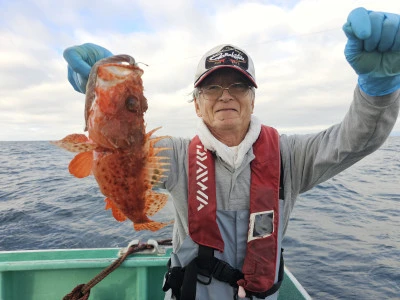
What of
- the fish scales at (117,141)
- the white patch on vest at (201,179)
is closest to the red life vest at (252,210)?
the white patch on vest at (201,179)

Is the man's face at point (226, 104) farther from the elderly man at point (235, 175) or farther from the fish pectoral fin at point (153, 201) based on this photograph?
the fish pectoral fin at point (153, 201)

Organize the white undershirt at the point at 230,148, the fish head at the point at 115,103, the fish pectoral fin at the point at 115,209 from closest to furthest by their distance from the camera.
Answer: the fish head at the point at 115,103, the fish pectoral fin at the point at 115,209, the white undershirt at the point at 230,148

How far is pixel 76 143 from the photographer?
79.0 inches

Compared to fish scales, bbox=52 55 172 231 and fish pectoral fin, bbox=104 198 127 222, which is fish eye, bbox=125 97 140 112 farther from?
fish pectoral fin, bbox=104 198 127 222

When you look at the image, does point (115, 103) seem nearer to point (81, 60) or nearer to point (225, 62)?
point (81, 60)

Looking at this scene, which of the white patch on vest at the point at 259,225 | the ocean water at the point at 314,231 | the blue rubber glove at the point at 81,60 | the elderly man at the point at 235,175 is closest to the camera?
the blue rubber glove at the point at 81,60

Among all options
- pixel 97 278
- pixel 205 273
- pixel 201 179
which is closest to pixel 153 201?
pixel 201 179

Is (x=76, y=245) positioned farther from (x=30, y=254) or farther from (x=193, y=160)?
(x=193, y=160)

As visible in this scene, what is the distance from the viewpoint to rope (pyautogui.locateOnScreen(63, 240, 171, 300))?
3.50 meters

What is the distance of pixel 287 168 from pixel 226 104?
0.86 m

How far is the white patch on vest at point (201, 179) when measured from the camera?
2799 mm

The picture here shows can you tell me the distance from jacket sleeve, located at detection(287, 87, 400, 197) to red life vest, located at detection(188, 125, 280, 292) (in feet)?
0.76

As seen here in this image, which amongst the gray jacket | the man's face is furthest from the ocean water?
the man's face

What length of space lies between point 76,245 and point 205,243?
292 inches
